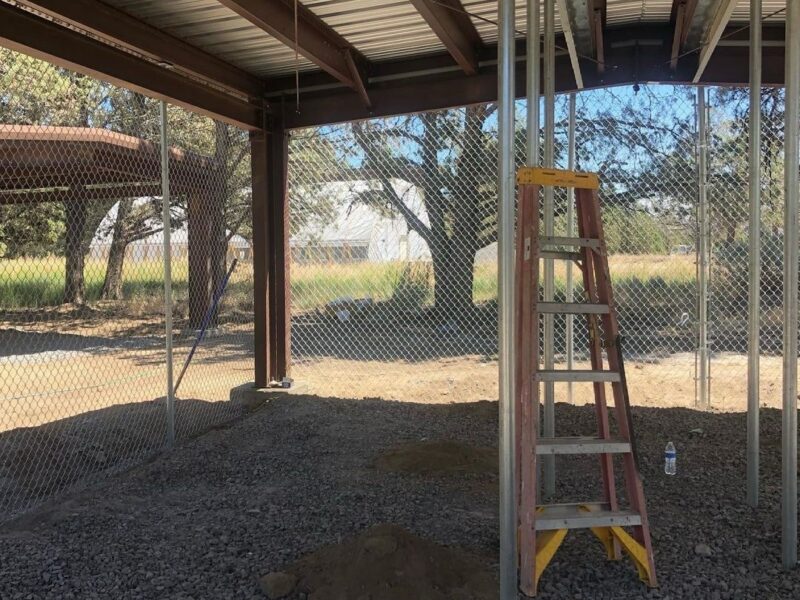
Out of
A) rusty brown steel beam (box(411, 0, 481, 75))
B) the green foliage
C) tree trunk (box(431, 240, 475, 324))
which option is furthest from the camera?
tree trunk (box(431, 240, 475, 324))

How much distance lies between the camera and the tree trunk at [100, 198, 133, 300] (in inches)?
539

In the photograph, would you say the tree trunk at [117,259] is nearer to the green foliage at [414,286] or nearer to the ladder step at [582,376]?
the green foliage at [414,286]

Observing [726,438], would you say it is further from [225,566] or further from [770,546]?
[225,566]

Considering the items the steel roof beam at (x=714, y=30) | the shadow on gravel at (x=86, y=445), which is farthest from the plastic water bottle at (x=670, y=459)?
the shadow on gravel at (x=86, y=445)

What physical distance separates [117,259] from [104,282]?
4.01ft

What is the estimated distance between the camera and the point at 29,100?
43.2 feet

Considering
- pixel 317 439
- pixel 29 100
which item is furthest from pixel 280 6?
pixel 29 100

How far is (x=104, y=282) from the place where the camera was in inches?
522

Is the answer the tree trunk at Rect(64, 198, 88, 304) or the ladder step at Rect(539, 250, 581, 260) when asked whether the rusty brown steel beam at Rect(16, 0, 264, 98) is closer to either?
the ladder step at Rect(539, 250, 581, 260)

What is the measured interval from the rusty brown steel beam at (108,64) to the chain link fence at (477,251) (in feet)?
4.75

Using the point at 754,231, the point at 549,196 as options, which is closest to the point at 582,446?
the point at 549,196

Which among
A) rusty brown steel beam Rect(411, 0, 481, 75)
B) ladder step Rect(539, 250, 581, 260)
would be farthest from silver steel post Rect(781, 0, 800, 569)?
rusty brown steel beam Rect(411, 0, 481, 75)

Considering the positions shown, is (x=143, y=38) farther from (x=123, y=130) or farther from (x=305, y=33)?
(x=123, y=130)

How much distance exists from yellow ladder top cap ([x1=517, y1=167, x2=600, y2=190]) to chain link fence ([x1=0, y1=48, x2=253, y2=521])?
3841mm
